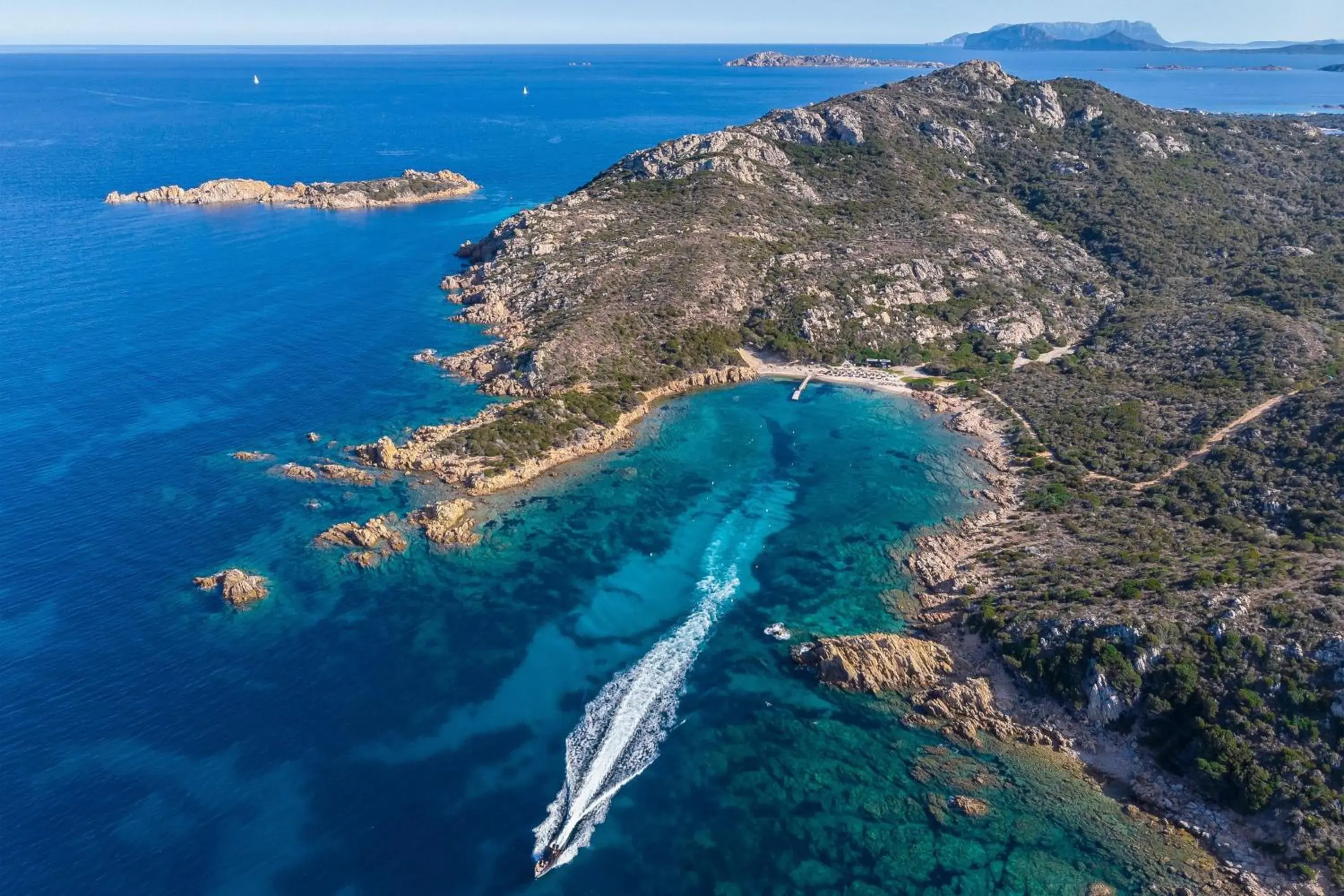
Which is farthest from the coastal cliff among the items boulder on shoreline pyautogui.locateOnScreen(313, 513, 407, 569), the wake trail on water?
the wake trail on water

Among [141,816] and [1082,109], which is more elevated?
[1082,109]

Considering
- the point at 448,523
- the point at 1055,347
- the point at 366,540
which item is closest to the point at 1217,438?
the point at 1055,347

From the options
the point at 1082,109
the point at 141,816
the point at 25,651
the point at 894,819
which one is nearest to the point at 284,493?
the point at 25,651

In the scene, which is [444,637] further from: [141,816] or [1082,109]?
[1082,109]

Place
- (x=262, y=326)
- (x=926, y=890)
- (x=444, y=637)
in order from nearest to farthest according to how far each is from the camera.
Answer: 1. (x=926, y=890)
2. (x=444, y=637)
3. (x=262, y=326)

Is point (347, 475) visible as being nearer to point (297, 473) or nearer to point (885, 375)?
point (297, 473)

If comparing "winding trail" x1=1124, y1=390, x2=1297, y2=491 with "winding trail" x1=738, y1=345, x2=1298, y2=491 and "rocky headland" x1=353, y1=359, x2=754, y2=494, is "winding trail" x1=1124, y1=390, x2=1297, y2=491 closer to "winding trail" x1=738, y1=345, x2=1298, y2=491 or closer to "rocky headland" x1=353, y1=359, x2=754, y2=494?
"winding trail" x1=738, y1=345, x2=1298, y2=491

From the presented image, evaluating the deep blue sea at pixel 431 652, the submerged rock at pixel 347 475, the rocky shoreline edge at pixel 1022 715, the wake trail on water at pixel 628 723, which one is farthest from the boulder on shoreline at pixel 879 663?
the submerged rock at pixel 347 475
